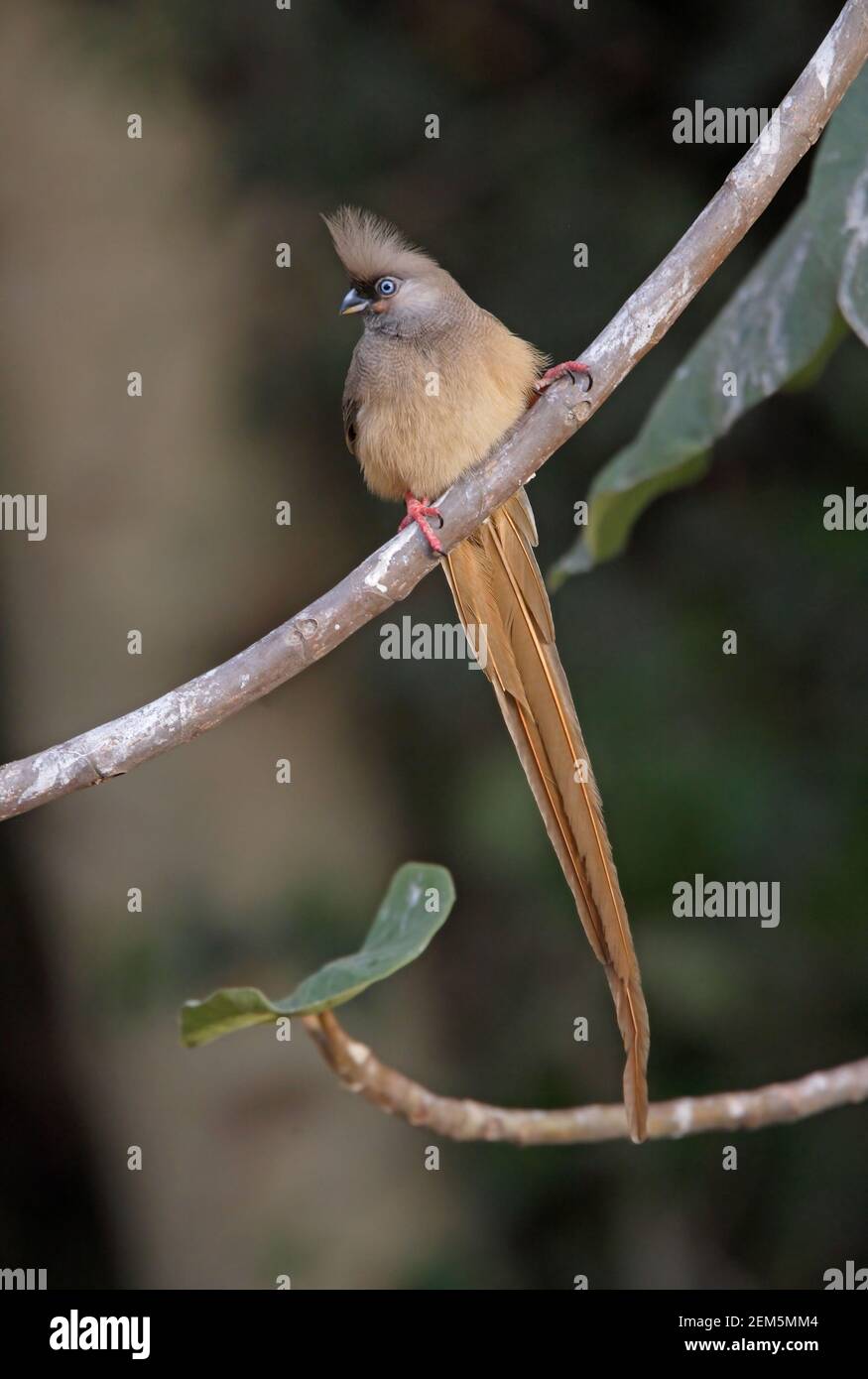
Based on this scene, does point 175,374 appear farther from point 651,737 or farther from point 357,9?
point 651,737

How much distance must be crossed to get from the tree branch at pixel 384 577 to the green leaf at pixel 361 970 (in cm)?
29

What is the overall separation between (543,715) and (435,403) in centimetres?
44

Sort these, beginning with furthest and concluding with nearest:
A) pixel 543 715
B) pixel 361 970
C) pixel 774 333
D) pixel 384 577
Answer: pixel 543 715, pixel 774 333, pixel 361 970, pixel 384 577

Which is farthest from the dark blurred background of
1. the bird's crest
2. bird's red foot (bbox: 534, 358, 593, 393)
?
bird's red foot (bbox: 534, 358, 593, 393)

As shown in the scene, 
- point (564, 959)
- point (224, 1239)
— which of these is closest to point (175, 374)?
point (564, 959)

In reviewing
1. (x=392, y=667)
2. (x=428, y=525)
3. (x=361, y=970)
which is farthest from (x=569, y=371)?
(x=392, y=667)

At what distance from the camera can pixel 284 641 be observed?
1.54 meters

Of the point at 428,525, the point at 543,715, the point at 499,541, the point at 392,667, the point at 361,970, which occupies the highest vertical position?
the point at 392,667

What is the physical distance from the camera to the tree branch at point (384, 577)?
5.03 feet

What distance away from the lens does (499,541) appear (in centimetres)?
207

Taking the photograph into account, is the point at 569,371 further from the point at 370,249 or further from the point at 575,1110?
the point at 575,1110

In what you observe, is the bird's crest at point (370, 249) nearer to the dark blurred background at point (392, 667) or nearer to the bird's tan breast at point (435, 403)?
the bird's tan breast at point (435, 403)

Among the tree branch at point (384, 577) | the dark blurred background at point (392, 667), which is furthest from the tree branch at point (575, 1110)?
the dark blurred background at point (392, 667)

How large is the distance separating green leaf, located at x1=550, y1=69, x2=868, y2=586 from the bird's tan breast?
0.18m
